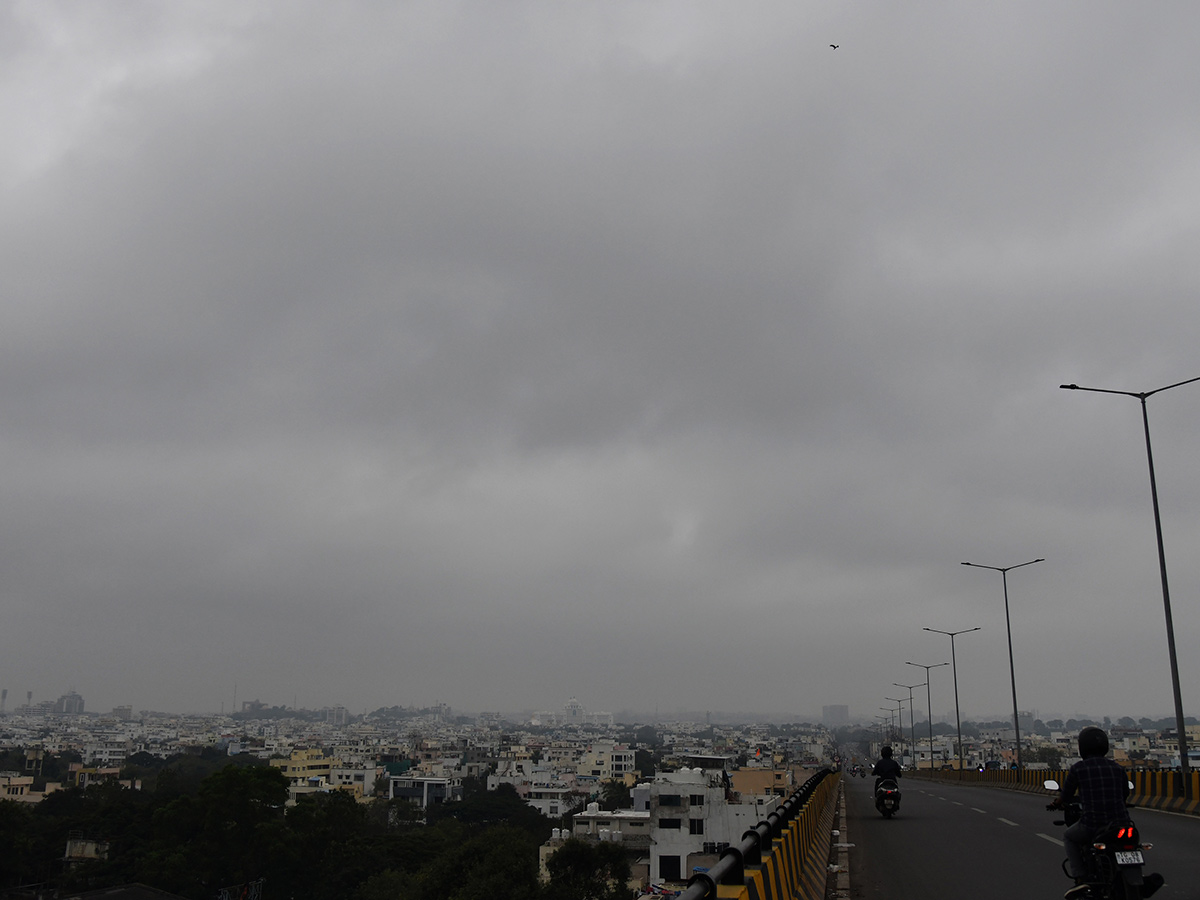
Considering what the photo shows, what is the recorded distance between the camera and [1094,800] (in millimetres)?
7203

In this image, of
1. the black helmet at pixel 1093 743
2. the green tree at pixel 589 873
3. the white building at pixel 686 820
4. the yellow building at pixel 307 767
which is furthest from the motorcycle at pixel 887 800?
the yellow building at pixel 307 767

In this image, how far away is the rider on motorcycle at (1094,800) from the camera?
23.4ft

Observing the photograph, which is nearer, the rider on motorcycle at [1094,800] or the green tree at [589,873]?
the rider on motorcycle at [1094,800]

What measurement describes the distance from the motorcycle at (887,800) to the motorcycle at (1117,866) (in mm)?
13206

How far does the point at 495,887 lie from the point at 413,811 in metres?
55.1

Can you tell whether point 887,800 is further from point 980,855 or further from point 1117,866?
point 1117,866

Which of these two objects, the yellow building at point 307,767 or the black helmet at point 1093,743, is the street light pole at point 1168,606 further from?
the yellow building at point 307,767

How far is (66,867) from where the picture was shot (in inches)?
2024

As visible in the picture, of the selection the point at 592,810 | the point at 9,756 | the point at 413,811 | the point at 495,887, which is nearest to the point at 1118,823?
the point at 495,887

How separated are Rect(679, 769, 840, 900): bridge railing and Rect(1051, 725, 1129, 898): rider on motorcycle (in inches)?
88.1

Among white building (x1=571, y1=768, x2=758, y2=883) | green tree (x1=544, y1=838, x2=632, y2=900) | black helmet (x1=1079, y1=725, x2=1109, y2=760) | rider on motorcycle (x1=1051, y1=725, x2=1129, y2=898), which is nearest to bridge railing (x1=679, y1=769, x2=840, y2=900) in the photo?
rider on motorcycle (x1=1051, y1=725, x2=1129, y2=898)

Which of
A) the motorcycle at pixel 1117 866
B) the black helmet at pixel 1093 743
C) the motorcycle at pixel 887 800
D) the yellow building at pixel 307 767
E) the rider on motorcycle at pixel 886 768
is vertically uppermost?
the black helmet at pixel 1093 743

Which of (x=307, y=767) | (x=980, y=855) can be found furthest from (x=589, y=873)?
(x=307, y=767)

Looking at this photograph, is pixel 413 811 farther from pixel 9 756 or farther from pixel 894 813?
pixel 9 756
